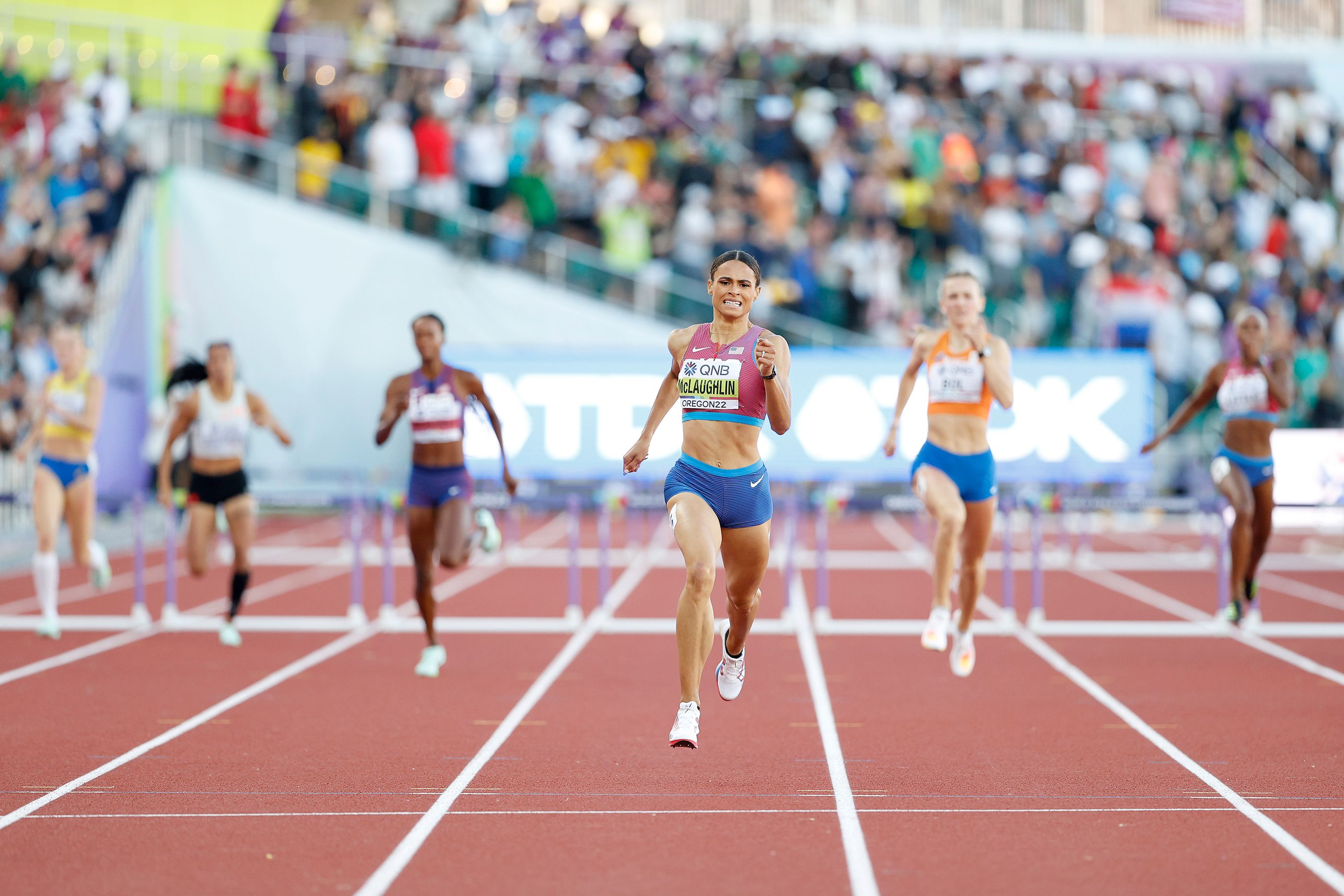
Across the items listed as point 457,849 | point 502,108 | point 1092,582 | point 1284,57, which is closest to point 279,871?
point 457,849

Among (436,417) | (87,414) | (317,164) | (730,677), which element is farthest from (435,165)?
(730,677)

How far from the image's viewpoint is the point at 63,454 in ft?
32.3

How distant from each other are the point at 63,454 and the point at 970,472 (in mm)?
6202

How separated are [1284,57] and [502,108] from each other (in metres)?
16.3

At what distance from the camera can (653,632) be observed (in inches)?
415

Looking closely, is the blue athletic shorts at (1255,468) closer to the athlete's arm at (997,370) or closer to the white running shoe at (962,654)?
the athlete's arm at (997,370)

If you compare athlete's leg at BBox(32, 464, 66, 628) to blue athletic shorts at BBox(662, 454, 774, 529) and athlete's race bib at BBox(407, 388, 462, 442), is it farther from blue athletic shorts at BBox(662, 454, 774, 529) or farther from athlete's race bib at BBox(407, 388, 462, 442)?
blue athletic shorts at BBox(662, 454, 774, 529)

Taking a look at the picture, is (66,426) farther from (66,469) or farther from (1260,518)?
(1260,518)

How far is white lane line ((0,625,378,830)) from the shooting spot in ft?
17.7

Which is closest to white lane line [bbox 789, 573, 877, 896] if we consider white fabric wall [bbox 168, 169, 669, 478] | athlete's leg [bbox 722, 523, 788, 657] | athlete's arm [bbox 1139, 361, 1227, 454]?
athlete's leg [bbox 722, 523, 788, 657]

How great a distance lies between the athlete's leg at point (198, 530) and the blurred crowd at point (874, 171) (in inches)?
413

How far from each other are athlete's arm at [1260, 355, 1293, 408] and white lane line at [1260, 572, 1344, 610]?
125 inches

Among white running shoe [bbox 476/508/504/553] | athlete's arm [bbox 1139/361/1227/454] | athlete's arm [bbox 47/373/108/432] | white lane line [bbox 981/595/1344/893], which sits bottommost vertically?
white lane line [bbox 981/595/1344/893]

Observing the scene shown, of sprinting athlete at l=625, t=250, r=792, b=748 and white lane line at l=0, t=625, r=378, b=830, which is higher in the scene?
sprinting athlete at l=625, t=250, r=792, b=748
